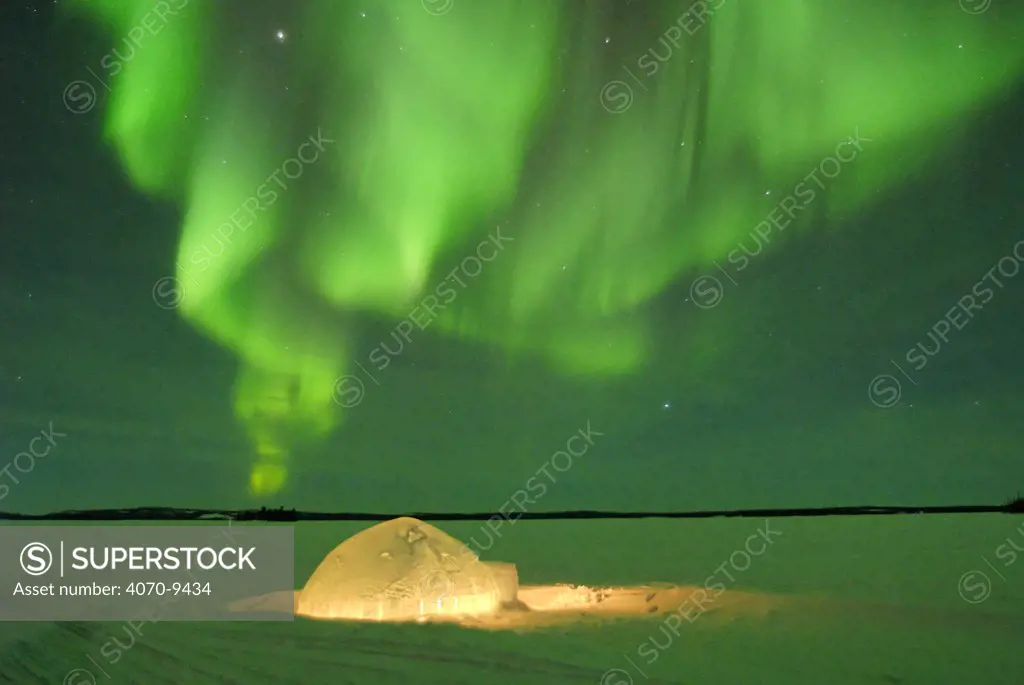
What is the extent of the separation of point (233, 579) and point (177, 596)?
37.8 inches

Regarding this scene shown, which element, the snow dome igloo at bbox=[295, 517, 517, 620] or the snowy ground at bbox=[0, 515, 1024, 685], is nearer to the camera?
the snowy ground at bbox=[0, 515, 1024, 685]

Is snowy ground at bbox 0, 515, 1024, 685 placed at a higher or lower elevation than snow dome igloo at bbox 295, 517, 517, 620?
lower

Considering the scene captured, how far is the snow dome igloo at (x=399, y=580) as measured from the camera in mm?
6789

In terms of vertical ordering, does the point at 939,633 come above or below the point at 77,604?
below

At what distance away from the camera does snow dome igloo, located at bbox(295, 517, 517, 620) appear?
267 inches

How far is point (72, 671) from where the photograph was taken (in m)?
5.32

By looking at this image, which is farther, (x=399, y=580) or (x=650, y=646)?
(x=399, y=580)

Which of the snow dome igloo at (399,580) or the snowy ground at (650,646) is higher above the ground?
the snow dome igloo at (399,580)

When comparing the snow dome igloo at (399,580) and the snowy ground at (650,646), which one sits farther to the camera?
the snow dome igloo at (399,580)

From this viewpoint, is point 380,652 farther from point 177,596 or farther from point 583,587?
point 583,587

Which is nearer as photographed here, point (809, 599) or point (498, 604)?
point (498, 604)

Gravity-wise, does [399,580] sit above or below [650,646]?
above

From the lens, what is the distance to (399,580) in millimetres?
6852

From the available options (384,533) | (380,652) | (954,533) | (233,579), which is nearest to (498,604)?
(384,533)
